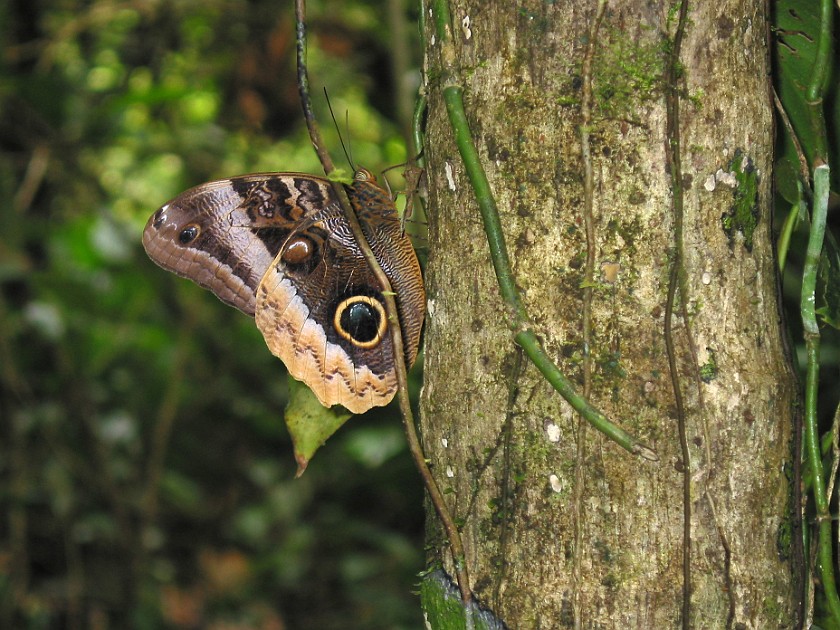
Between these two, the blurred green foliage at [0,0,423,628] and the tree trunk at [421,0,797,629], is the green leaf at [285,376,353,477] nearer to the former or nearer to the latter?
the tree trunk at [421,0,797,629]

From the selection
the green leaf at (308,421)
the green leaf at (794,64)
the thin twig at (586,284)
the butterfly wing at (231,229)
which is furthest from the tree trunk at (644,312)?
the butterfly wing at (231,229)

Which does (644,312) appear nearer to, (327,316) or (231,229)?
(327,316)

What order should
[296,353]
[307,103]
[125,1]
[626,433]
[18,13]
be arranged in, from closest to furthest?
[626,433], [307,103], [296,353], [18,13], [125,1]

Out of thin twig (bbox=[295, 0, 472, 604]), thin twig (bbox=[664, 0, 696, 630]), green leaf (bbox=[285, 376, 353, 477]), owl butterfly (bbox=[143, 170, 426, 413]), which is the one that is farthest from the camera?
owl butterfly (bbox=[143, 170, 426, 413])

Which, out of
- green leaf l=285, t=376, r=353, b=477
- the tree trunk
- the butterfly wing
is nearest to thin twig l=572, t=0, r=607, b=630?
the tree trunk

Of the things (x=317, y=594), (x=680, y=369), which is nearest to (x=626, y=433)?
(x=680, y=369)

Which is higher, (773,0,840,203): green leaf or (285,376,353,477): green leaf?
(773,0,840,203): green leaf

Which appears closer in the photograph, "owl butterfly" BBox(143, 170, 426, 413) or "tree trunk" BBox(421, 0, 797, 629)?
"tree trunk" BBox(421, 0, 797, 629)

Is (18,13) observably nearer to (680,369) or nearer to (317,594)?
(317,594)
